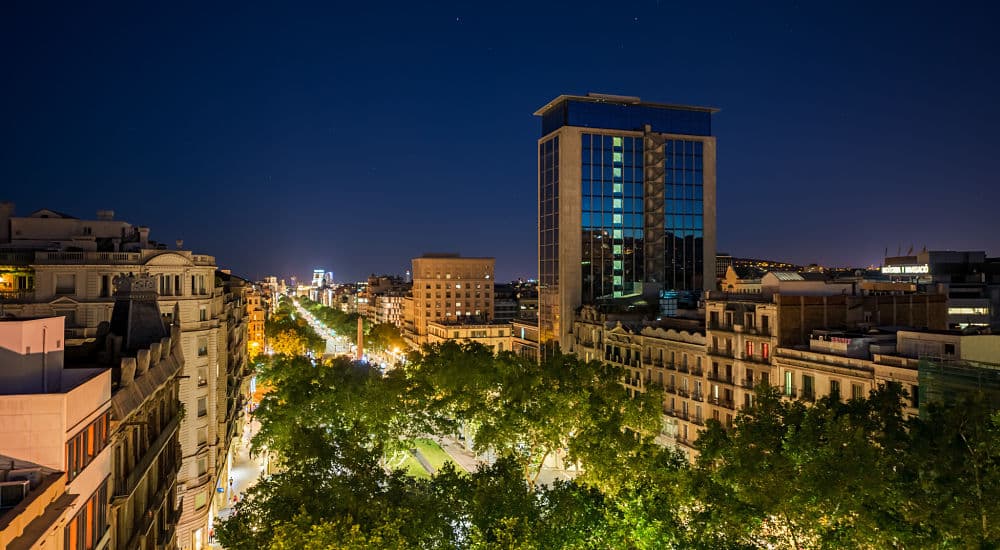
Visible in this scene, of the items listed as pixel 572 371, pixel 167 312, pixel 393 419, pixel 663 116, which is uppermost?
pixel 663 116

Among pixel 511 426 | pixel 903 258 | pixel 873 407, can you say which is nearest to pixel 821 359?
pixel 873 407

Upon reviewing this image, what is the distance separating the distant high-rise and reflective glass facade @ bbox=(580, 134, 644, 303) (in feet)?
0.48

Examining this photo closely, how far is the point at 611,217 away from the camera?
91000mm

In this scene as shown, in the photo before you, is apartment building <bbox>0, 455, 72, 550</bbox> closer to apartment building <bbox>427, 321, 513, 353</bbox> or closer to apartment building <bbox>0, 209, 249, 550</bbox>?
apartment building <bbox>0, 209, 249, 550</bbox>

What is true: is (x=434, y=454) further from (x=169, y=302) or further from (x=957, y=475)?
(x=957, y=475)

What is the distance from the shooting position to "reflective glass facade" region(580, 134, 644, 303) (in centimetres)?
9012

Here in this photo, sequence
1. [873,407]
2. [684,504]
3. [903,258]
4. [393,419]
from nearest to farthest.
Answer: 1. [684,504]
2. [873,407]
3. [393,419]
4. [903,258]

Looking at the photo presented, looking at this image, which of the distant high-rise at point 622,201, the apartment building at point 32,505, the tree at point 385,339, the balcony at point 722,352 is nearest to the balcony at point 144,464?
the apartment building at point 32,505

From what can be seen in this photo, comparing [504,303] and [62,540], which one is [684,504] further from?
[504,303]

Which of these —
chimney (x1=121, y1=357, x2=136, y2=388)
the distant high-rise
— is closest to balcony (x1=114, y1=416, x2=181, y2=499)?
chimney (x1=121, y1=357, x2=136, y2=388)

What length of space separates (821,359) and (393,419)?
114ft

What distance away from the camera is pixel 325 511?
1132 inches

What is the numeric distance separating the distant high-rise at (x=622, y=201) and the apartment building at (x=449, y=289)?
219 ft

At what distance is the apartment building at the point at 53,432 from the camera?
1438 cm
